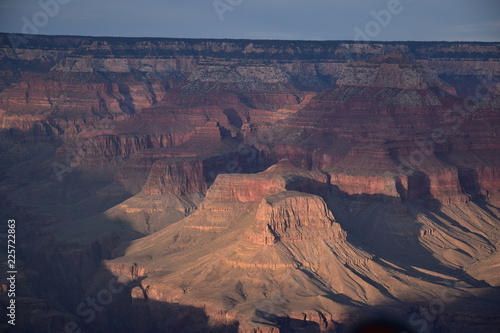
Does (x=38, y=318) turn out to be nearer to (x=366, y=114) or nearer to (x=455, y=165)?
(x=455, y=165)

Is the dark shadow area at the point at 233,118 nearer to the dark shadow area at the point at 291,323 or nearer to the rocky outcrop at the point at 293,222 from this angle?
the rocky outcrop at the point at 293,222

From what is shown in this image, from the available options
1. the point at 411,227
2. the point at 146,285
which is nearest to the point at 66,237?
the point at 146,285

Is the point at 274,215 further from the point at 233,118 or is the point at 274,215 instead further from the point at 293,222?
the point at 233,118

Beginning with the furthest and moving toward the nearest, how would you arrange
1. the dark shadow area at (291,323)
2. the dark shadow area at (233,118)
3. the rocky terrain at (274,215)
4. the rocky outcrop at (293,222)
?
the dark shadow area at (233,118) < the rocky outcrop at (293,222) < the rocky terrain at (274,215) < the dark shadow area at (291,323)

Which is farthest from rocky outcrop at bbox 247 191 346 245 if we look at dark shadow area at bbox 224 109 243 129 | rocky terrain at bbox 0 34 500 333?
dark shadow area at bbox 224 109 243 129

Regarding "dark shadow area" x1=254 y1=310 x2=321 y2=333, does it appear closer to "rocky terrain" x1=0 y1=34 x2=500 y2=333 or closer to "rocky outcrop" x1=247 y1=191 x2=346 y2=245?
"rocky terrain" x1=0 y1=34 x2=500 y2=333

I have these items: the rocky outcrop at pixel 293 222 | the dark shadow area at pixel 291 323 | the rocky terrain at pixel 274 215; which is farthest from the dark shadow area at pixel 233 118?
the dark shadow area at pixel 291 323

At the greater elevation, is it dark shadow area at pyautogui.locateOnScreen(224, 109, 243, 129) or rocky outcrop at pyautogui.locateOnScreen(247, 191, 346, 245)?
dark shadow area at pyautogui.locateOnScreen(224, 109, 243, 129)

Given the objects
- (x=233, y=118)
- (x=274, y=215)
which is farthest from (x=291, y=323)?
(x=233, y=118)

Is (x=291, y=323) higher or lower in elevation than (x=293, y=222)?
lower

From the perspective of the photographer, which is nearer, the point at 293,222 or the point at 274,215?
the point at 274,215
